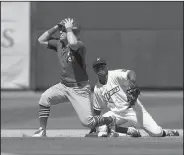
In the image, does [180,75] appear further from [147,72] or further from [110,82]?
[110,82]

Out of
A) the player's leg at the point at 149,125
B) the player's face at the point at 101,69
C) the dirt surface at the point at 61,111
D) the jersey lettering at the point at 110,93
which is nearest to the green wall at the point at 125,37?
the dirt surface at the point at 61,111

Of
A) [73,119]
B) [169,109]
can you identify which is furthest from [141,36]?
[73,119]

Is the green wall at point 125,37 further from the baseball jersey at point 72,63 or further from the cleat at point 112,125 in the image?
the baseball jersey at point 72,63

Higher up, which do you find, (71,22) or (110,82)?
(71,22)

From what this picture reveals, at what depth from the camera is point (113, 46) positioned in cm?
1598

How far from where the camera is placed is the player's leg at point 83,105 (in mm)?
6801

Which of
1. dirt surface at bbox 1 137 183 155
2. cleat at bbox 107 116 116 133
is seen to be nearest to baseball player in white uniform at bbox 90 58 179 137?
cleat at bbox 107 116 116 133

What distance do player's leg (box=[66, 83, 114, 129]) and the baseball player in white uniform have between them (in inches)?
15.9

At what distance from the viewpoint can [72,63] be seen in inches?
267

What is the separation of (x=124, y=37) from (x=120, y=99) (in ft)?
27.6

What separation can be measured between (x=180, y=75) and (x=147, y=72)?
2.96ft

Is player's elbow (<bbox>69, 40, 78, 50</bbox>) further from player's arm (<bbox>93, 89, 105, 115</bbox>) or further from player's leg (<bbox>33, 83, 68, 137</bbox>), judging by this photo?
player's arm (<bbox>93, 89, 105, 115</bbox>)

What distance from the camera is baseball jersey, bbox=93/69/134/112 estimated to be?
24.3 feet

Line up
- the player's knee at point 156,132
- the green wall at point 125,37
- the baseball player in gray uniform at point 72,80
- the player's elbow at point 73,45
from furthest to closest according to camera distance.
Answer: the green wall at point 125,37
the player's knee at point 156,132
the baseball player in gray uniform at point 72,80
the player's elbow at point 73,45
